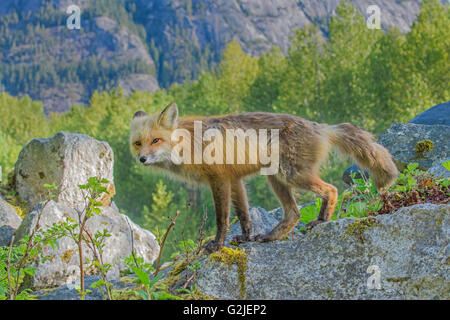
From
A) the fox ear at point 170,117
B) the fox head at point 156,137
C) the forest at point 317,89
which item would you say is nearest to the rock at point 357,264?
the fox head at point 156,137

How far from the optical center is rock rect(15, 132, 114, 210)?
39.5ft

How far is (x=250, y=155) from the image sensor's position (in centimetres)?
536

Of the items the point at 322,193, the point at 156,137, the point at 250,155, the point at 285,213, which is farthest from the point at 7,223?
the point at 322,193

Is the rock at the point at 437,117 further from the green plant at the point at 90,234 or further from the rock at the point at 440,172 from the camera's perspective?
the green plant at the point at 90,234

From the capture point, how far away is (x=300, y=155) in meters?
5.30

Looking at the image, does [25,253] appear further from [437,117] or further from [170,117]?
[437,117]

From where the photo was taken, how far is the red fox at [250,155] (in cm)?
523

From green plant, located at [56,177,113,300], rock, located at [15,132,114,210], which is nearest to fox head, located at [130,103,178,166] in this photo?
green plant, located at [56,177,113,300]

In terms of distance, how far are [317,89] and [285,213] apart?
3596 cm

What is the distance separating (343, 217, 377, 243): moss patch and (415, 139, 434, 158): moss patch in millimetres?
4256

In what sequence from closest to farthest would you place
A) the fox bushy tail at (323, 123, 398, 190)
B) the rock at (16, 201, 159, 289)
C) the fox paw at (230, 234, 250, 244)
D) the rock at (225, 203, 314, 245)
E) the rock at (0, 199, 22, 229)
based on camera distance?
the fox paw at (230, 234, 250, 244) < the fox bushy tail at (323, 123, 398, 190) < the rock at (225, 203, 314, 245) < the rock at (16, 201, 159, 289) < the rock at (0, 199, 22, 229)

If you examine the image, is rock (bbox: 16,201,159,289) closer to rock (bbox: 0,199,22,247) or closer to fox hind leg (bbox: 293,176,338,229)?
rock (bbox: 0,199,22,247)
